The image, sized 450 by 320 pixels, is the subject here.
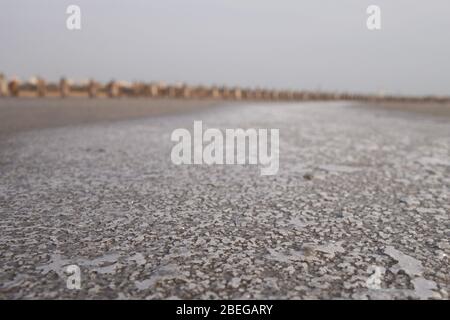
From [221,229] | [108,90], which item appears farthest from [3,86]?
[221,229]

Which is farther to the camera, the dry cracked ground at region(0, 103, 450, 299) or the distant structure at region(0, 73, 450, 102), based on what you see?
the distant structure at region(0, 73, 450, 102)

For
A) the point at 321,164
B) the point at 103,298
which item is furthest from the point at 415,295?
the point at 321,164

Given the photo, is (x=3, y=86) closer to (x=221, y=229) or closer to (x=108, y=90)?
(x=108, y=90)

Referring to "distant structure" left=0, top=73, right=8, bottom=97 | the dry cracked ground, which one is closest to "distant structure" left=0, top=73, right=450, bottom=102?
"distant structure" left=0, top=73, right=8, bottom=97

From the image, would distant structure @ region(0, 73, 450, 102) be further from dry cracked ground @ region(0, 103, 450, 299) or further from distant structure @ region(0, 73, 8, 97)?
dry cracked ground @ region(0, 103, 450, 299)

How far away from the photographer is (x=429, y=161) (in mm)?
3309

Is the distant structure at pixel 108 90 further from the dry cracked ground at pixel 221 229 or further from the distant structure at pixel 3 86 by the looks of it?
the dry cracked ground at pixel 221 229

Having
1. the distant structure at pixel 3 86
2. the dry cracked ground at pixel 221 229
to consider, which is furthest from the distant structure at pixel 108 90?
the dry cracked ground at pixel 221 229

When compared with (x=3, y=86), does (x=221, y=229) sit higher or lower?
lower

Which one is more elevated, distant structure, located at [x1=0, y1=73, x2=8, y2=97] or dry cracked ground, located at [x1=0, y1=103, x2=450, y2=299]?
distant structure, located at [x1=0, y1=73, x2=8, y2=97]

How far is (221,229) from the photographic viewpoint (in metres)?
1.57

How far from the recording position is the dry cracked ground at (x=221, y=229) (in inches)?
43.6

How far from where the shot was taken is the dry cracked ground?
1.11m
